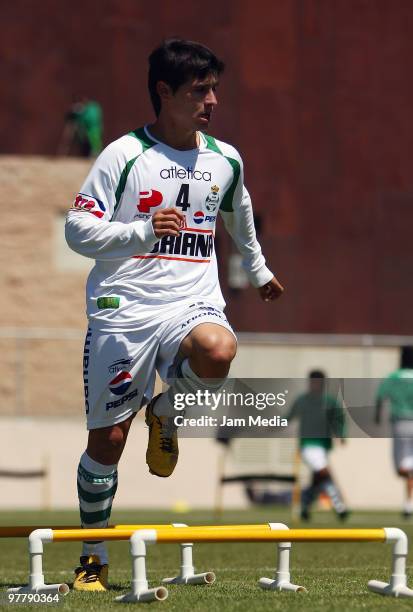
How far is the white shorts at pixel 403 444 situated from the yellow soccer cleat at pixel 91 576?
11623 millimetres

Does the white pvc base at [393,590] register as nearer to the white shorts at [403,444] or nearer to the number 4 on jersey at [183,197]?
the number 4 on jersey at [183,197]

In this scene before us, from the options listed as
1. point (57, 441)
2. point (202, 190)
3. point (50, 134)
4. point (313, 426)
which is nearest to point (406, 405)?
point (313, 426)

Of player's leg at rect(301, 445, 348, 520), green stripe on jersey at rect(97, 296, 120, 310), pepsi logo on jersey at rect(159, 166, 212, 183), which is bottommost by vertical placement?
player's leg at rect(301, 445, 348, 520)

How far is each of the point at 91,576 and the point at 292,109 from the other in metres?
28.3

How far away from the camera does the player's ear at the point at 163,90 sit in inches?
294

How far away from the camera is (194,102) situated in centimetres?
739

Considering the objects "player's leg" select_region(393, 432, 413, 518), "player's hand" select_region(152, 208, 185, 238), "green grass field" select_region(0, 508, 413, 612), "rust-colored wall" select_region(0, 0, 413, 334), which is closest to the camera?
"green grass field" select_region(0, 508, 413, 612)

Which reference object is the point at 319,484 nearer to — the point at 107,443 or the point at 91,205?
the point at 107,443

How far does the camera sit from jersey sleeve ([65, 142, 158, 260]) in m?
7.07

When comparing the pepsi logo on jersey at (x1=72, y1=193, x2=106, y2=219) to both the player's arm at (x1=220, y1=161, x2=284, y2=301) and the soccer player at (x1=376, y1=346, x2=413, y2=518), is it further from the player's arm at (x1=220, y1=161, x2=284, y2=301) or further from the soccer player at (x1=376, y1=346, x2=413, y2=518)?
the soccer player at (x1=376, y1=346, x2=413, y2=518)

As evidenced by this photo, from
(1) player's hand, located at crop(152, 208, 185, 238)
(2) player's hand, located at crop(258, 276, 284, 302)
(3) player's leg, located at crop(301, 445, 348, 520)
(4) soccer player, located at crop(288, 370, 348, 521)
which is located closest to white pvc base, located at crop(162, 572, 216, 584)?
(2) player's hand, located at crop(258, 276, 284, 302)

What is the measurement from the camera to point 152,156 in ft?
24.1

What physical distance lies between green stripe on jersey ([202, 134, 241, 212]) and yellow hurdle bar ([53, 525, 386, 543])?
1826 millimetres

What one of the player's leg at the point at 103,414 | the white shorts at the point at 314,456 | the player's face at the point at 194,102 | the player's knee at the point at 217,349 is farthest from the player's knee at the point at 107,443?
the white shorts at the point at 314,456
